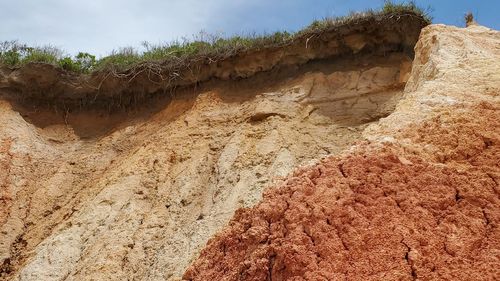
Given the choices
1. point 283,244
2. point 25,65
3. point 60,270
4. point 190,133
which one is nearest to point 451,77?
point 283,244

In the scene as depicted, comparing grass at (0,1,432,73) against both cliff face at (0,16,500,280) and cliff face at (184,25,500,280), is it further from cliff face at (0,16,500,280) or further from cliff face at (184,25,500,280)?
cliff face at (184,25,500,280)

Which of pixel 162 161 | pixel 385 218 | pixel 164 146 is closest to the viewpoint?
pixel 385 218

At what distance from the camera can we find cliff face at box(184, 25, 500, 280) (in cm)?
440

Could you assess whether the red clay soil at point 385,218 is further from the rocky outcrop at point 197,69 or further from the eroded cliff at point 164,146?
the rocky outcrop at point 197,69

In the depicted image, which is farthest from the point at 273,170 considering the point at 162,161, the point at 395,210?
the point at 395,210

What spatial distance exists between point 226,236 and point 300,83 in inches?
211

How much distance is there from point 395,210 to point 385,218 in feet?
0.43

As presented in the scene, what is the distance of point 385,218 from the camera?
4.77 m

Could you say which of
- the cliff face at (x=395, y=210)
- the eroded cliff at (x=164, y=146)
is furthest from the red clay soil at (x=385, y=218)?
the eroded cliff at (x=164, y=146)

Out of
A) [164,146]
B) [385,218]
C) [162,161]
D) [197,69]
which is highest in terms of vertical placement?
[197,69]

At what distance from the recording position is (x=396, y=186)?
5113 millimetres

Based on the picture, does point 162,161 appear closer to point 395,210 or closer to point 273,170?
point 273,170

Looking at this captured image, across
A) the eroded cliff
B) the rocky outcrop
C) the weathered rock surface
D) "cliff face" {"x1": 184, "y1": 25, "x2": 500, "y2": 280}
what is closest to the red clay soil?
"cliff face" {"x1": 184, "y1": 25, "x2": 500, "y2": 280}

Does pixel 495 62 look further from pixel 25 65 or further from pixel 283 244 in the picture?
pixel 25 65
